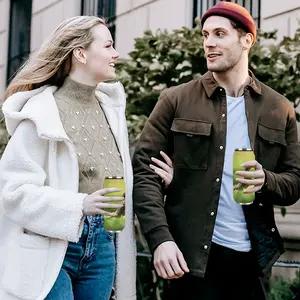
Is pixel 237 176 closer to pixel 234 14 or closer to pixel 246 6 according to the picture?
pixel 234 14

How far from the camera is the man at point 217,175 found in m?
3.70

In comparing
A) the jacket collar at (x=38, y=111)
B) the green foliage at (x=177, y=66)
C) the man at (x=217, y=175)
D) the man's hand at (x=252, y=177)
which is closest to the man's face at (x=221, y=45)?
the man at (x=217, y=175)

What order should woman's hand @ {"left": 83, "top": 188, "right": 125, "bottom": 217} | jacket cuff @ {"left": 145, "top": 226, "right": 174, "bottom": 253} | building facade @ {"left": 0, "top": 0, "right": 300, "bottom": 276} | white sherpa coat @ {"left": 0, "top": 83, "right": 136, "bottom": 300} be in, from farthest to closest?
building facade @ {"left": 0, "top": 0, "right": 300, "bottom": 276} → jacket cuff @ {"left": 145, "top": 226, "right": 174, "bottom": 253} → white sherpa coat @ {"left": 0, "top": 83, "right": 136, "bottom": 300} → woman's hand @ {"left": 83, "top": 188, "right": 125, "bottom": 217}

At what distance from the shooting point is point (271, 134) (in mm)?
3822

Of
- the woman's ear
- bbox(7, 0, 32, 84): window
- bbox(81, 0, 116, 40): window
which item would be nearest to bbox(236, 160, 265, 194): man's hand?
the woman's ear

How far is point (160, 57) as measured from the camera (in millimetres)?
6508

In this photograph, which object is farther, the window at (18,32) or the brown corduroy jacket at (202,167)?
the window at (18,32)

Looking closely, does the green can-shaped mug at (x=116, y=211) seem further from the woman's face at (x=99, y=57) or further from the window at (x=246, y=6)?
the window at (x=246, y=6)

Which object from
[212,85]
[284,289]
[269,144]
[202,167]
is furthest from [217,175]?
[284,289]

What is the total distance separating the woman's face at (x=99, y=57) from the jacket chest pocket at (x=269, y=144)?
30.6 inches

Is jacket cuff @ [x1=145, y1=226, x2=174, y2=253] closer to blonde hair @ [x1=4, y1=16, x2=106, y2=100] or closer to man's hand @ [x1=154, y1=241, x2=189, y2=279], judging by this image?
man's hand @ [x1=154, y1=241, x2=189, y2=279]

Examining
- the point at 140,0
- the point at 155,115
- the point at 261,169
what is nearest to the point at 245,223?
the point at 261,169

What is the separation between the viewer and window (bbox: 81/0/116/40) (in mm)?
10438

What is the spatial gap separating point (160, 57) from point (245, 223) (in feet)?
9.91
